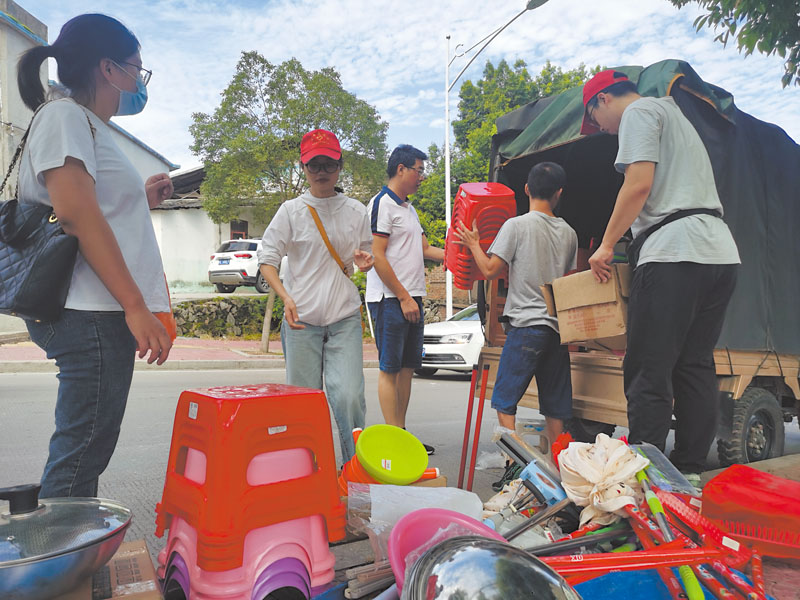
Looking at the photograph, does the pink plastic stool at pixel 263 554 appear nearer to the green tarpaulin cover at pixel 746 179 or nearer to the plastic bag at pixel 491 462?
the plastic bag at pixel 491 462

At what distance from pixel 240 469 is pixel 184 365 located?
10.2m

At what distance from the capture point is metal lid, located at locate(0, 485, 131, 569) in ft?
4.77

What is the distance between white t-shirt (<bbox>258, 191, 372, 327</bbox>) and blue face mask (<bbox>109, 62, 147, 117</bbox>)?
1222mm

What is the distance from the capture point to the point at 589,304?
3201 millimetres

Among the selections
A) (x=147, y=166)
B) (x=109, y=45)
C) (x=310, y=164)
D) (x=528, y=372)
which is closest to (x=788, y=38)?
(x=528, y=372)

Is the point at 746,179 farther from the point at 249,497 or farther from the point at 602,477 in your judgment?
the point at 249,497

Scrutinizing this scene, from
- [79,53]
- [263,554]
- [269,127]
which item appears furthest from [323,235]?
[269,127]

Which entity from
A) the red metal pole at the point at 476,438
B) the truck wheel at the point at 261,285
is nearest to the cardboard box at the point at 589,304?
the red metal pole at the point at 476,438

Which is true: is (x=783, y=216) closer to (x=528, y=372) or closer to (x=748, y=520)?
(x=528, y=372)

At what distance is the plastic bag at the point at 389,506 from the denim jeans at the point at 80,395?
37.9 inches

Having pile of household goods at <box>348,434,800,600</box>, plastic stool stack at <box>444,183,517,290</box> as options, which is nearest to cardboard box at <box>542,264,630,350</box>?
pile of household goods at <box>348,434,800,600</box>

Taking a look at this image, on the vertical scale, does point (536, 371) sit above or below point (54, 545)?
above

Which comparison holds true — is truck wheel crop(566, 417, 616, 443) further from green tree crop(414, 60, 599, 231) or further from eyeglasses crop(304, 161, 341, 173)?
green tree crop(414, 60, 599, 231)

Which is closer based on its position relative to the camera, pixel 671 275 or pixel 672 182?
pixel 671 275
